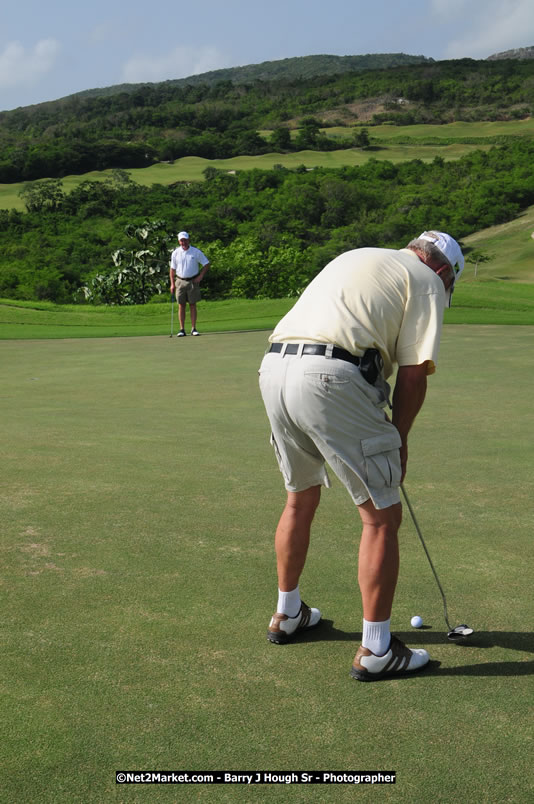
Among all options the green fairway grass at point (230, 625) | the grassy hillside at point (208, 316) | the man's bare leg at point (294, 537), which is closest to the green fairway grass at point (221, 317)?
the grassy hillside at point (208, 316)

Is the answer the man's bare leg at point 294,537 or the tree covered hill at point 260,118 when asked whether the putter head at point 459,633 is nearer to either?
the man's bare leg at point 294,537

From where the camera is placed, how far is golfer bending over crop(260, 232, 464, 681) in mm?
3166

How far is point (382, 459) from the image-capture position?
321 cm

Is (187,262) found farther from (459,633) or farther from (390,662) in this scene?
(390,662)

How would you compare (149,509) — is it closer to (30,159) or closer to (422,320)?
(422,320)

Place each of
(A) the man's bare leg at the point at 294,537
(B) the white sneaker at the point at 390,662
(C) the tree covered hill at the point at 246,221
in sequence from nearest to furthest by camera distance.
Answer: (B) the white sneaker at the point at 390,662, (A) the man's bare leg at the point at 294,537, (C) the tree covered hill at the point at 246,221

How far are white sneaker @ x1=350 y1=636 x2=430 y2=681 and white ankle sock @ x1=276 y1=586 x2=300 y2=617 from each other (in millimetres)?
357

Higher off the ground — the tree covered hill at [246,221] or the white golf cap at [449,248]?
the tree covered hill at [246,221]

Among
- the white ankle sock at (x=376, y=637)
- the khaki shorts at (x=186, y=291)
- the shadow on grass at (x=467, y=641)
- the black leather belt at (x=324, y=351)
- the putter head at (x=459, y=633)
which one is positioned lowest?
the shadow on grass at (x=467, y=641)

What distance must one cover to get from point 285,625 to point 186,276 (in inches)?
588

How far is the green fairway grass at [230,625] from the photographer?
251 cm

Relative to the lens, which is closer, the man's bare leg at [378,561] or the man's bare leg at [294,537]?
the man's bare leg at [378,561]

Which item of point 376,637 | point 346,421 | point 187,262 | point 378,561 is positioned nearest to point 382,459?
point 346,421

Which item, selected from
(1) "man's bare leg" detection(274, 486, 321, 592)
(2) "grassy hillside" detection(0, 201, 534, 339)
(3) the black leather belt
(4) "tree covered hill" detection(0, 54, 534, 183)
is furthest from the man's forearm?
(4) "tree covered hill" detection(0, 54, 534, 183)
